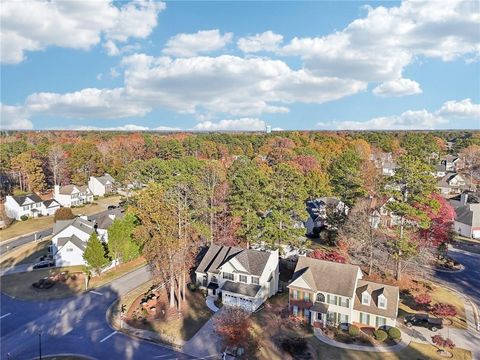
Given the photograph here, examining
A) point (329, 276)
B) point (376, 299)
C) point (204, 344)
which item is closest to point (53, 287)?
point (204, 344)

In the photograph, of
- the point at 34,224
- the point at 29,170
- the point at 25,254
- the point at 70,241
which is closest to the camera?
the point at 70,241

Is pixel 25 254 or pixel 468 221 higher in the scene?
pixel 468 221

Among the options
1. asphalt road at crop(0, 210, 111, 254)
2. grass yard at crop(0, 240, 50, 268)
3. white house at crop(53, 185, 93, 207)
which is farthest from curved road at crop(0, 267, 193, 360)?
white house at crop(53, 185, 93, 207)

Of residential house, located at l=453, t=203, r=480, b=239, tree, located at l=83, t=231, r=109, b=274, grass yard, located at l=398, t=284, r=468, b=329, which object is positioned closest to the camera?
grass yard, located at l=398, t=284, r=468, b=329

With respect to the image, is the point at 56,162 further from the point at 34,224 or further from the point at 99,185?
the point at 34,224

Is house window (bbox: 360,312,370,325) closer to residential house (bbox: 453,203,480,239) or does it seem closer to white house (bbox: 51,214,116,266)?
white house (bbox: 51,214,116,266)

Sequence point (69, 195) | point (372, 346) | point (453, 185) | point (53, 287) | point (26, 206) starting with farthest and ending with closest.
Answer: point (453, 185)
point (69, 195)
point (26, 206)
point (53, 287)
point (372, 346)

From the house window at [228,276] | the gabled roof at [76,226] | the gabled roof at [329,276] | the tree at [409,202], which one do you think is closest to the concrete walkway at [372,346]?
the gabled roof at [329,276]
